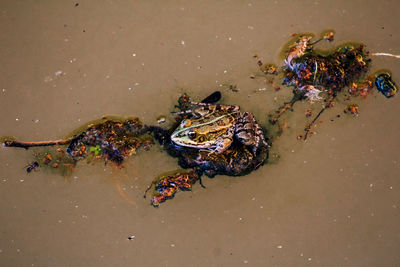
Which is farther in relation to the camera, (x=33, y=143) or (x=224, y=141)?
(x=33, y=143)

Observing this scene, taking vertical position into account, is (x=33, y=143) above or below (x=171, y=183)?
above

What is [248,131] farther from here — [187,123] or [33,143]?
[33,143]

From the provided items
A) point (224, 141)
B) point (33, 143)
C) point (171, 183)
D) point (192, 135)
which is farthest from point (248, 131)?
point (33, 143)

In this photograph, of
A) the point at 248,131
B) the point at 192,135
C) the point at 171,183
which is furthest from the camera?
the point at 171,183

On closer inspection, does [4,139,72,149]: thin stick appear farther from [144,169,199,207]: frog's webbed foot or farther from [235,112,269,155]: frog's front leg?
[235,112,269,155]: frog's front leg

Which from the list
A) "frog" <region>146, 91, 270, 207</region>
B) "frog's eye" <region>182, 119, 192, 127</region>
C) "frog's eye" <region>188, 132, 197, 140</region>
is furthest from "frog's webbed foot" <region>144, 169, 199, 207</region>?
"frog's eye" <region>182, 119, 192, 127</region>

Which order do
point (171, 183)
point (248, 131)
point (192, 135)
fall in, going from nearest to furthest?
point (192, 135) < point (248, 131) < point (171, 183)

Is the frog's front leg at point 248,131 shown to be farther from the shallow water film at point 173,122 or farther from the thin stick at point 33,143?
the thin stick at point 33,143

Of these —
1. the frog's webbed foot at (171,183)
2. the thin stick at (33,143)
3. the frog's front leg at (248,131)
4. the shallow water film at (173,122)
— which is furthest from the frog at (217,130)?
the thin stick at (33,143)
